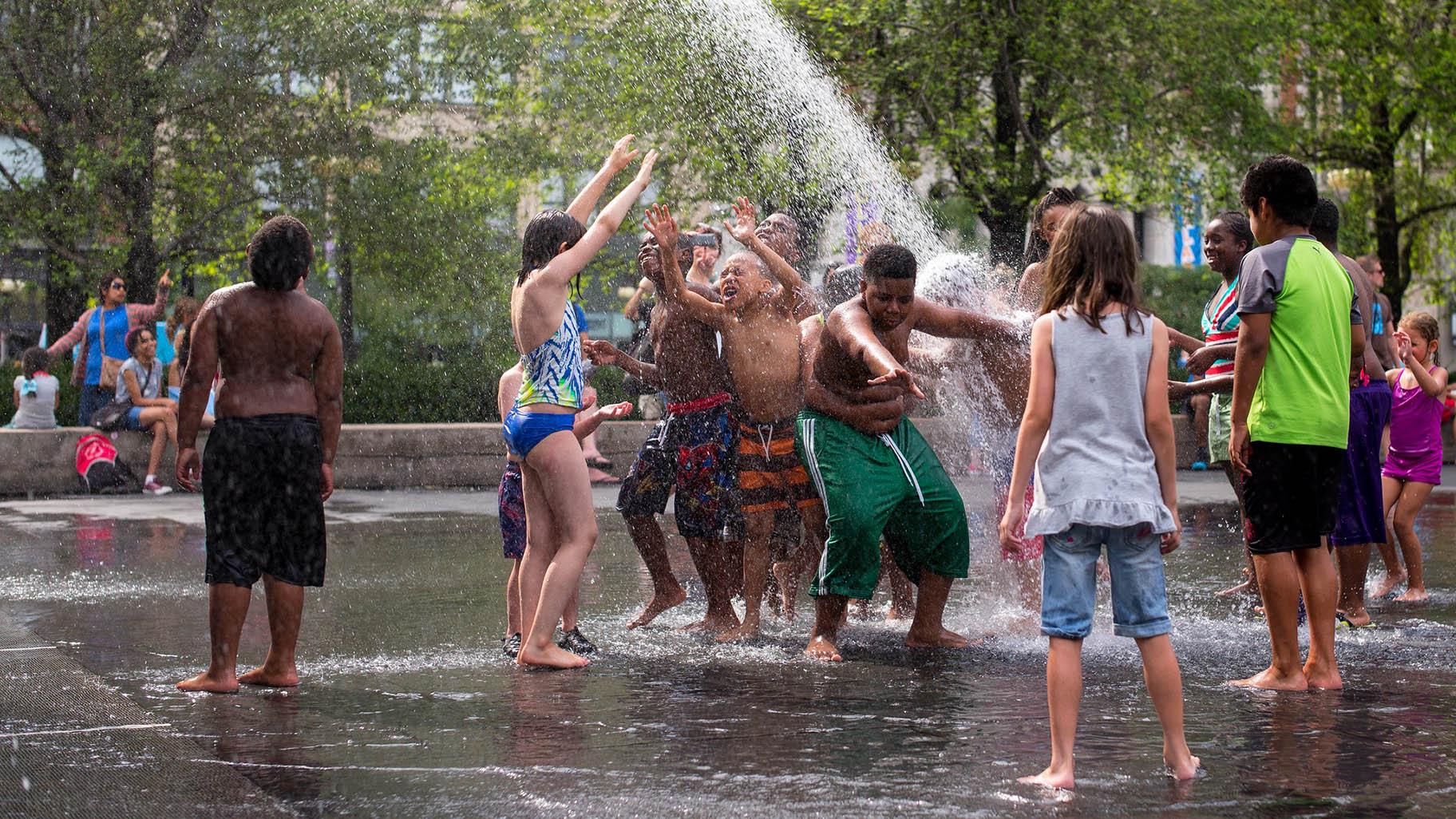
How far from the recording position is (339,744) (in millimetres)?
4895

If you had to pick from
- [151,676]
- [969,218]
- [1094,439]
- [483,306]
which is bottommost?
[151,676]

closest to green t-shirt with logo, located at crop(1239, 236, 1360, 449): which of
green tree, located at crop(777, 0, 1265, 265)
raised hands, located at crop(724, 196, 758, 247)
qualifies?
raised hands, located at crop(724, 196, 758, 247)

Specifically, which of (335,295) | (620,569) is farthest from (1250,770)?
(335,295)

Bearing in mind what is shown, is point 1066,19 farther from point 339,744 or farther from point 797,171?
point 339,744

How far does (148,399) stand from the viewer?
49.9ft

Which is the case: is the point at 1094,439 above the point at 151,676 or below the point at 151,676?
above

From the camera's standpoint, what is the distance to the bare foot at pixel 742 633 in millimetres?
6977

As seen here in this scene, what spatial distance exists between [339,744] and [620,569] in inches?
193

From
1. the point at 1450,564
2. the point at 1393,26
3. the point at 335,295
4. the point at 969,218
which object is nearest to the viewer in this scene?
the point at 1450,564

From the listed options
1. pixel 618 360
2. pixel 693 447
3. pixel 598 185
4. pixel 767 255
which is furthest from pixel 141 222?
pixel 598 185

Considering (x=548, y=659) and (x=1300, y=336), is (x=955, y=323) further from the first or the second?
(x=548, y=659)

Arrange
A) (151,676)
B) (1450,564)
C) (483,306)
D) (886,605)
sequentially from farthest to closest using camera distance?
(483,306) < (1450,564) < (886,605) < (151,676)

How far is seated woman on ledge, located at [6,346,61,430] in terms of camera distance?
50.9 ft

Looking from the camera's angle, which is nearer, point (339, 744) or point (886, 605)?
point (339, 744)
